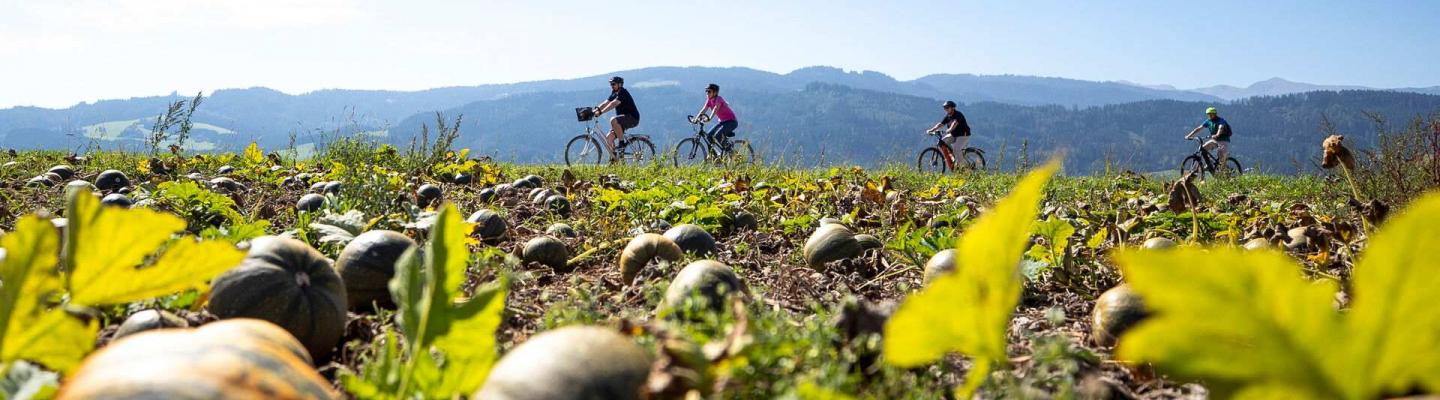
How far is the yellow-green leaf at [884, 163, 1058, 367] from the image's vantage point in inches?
32.8

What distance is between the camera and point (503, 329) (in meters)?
2.82

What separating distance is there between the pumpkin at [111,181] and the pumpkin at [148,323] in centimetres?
620

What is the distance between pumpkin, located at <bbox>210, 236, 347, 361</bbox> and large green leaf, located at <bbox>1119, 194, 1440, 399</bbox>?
7.84ft

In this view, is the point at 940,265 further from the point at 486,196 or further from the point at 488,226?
the point at 486,196

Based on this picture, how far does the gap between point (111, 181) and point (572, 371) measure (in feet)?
25.9

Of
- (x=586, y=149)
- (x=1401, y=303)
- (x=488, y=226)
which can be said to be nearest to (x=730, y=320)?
(x=1401, y=303)

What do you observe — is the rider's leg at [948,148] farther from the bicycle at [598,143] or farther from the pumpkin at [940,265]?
the pumpkin at [940,265]

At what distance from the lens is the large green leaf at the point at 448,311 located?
1387mm

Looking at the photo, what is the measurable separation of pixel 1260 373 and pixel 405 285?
48.5 inches

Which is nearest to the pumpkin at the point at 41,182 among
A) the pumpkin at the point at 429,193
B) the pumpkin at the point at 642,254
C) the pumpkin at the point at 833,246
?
the pumpkin at the point at 429,193

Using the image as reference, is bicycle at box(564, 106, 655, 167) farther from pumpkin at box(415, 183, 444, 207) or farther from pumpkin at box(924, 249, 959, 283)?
pumpkin at box(924, 249, 959, 283)

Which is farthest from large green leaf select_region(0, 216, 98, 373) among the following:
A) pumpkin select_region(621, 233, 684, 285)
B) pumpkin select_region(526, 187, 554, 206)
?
pumpkin select_region(526, 187, 554, 206)

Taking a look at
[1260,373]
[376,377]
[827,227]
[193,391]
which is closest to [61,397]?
[193,391]

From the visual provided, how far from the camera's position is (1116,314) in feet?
9.04
